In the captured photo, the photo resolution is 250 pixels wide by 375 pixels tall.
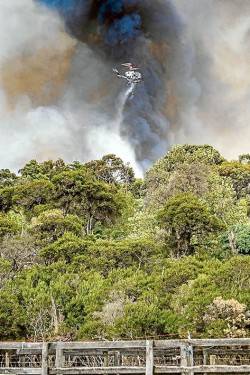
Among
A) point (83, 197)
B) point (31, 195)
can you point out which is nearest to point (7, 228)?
point (83, 197)

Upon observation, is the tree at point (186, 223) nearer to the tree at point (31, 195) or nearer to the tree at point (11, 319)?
the tree at point (31, 195)

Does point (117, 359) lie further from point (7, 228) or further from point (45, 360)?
point (7, 228)

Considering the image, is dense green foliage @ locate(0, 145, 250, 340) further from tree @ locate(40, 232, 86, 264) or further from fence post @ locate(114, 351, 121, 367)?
fence post @ locate(114, 351, 121, 367)

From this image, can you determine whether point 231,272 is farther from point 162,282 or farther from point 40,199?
point 40,199

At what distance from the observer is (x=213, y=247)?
4622 centimetres

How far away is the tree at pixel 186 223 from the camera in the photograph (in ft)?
146

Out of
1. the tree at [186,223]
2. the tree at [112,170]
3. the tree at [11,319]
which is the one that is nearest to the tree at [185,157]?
the tree at [112,170]

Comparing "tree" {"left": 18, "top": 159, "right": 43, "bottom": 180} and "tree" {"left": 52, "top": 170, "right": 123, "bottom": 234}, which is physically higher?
"tree" {"left": 18, "top": 159, "right": 43, "bottom": 180}

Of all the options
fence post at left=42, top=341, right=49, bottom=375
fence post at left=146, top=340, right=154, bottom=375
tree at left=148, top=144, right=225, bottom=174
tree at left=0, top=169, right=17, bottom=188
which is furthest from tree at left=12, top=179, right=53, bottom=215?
fence post at left=146, top=340, right=154, bottom=375

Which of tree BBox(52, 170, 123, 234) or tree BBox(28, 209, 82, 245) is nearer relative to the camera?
tree BBox(28, 209, 82, 245)

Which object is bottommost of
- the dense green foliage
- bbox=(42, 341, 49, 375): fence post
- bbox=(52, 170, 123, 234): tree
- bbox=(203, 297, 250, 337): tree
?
bbox=(42, 341, 49, 375): fence post

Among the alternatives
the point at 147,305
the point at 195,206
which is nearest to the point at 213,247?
the point at 195,206

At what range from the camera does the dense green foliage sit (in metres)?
27.8

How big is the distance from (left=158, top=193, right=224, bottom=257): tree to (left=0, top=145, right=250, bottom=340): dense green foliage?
81 millimetres
